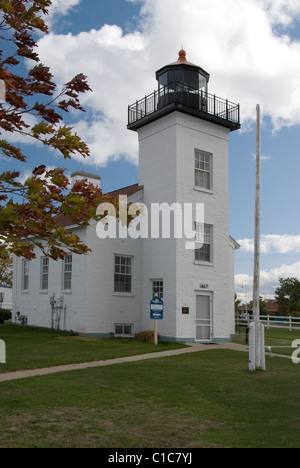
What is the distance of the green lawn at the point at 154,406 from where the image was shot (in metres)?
6.06

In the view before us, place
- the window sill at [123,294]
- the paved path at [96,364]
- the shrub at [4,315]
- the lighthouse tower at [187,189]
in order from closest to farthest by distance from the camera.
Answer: the paved path at [96,364] → the lighthouse tower at [187,189] → the window sill at [123,294] → the shrub at [4,315]

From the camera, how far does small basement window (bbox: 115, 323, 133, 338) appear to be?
2014 cm

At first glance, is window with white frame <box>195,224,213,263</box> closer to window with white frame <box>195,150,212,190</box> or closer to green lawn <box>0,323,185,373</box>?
window with white frame <box>195,150,212,190</box>

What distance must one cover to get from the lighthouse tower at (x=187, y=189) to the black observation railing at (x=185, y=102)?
0.04 meters

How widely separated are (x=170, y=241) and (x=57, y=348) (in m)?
6.40

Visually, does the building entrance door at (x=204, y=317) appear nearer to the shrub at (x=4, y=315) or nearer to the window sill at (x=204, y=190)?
the window sill at (x=204, y=190)

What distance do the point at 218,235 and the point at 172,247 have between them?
251cm

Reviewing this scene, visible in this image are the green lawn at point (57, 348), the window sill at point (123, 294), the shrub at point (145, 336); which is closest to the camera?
the green lawn at point (57, 348)

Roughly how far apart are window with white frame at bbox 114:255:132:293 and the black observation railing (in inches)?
244

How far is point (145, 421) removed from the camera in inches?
272

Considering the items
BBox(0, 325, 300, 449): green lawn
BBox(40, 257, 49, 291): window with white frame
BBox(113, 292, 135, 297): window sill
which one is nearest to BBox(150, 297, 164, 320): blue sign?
BBox(113, 292, 135, 297): window sill

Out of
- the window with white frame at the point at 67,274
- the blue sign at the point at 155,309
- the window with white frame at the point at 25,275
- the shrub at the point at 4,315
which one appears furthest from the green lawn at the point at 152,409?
the shrub at the point at 4,315

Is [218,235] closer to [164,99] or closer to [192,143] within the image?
[192,143]

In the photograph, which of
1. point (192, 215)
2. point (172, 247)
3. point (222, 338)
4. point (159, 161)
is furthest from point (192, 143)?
point (222, 338)
